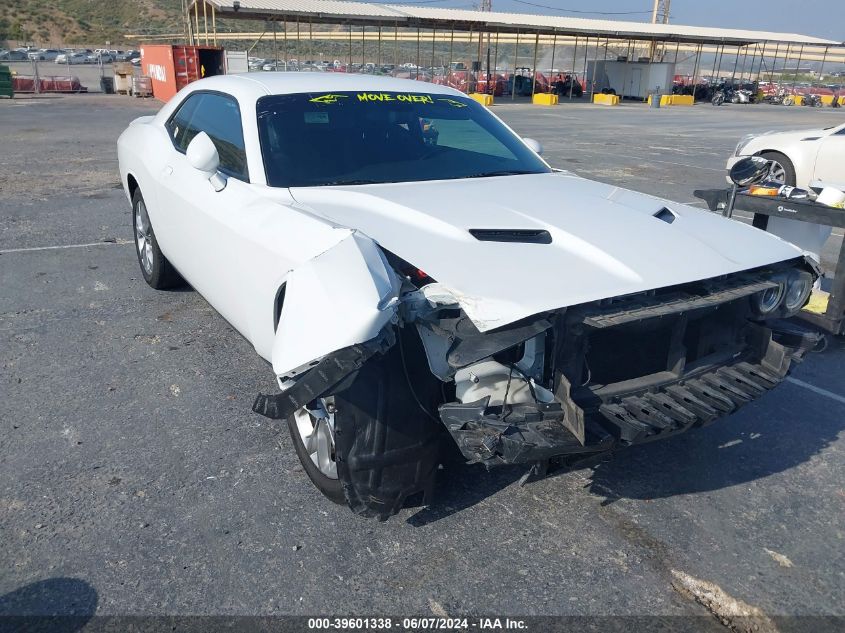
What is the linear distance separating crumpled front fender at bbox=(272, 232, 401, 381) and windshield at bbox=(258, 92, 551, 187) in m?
1.15

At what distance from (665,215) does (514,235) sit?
90cm

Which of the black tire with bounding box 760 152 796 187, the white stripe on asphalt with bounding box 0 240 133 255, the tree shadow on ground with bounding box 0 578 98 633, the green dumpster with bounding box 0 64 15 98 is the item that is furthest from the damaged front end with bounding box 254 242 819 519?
the green dumpster with bounding box 0 64 15 98

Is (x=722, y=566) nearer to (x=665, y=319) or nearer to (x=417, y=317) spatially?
(x=665, y=319)

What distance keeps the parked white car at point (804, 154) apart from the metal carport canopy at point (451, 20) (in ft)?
66.8

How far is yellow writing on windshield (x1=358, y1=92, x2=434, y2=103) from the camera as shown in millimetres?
4145

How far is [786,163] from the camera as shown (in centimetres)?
1037

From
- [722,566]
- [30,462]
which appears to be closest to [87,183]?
[30,462]

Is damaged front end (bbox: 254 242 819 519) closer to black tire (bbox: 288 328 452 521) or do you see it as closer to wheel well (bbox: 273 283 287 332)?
black tire (bbox: 288 328 452 521)

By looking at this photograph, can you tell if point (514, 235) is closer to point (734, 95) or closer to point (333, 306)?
point (333, 306)

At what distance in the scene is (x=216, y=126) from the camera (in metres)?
4.29

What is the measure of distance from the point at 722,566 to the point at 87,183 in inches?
384

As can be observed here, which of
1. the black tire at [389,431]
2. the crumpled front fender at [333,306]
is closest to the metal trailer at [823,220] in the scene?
the black tire at [389,431]

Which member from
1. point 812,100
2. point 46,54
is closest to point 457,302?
point 812,100

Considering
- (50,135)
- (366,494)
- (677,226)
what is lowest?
(50,135)
